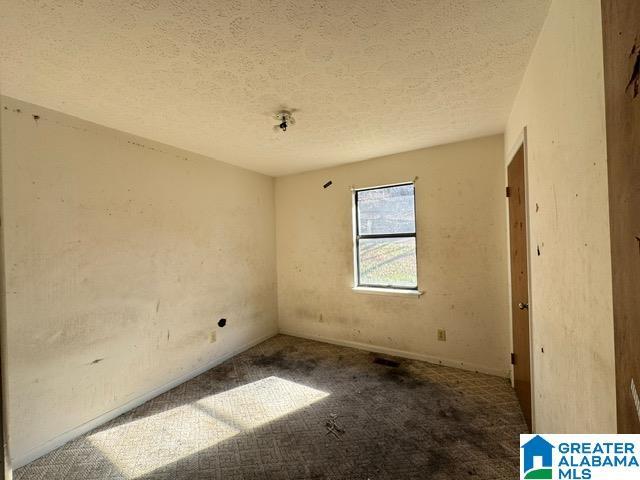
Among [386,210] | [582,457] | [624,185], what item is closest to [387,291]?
[386,210]

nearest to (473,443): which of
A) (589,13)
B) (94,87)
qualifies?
(589,13)

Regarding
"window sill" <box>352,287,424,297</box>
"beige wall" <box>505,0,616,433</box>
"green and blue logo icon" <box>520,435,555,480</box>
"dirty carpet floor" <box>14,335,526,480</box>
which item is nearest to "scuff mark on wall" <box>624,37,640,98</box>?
"beige wall" <box>505,0,616,433</box>

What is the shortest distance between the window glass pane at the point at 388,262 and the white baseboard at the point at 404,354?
2.50 feet

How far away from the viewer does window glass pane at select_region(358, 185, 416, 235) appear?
320cm

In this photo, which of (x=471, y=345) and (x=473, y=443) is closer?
(x=473, y=443)

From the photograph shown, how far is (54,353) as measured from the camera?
1940 millimetres

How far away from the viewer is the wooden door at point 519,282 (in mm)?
1954

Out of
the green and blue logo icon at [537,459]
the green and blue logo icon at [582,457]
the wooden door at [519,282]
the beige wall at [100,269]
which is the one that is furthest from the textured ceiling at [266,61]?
the green and blue logo icon at [537,459]

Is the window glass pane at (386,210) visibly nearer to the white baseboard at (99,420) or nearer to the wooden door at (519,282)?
the wooden door at (519,282)

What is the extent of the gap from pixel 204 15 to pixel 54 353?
2361 mm

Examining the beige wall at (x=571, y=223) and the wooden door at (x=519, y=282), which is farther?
the wooden door at (x=519, y=282)

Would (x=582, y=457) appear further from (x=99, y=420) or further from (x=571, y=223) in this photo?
(x=99, y=420)

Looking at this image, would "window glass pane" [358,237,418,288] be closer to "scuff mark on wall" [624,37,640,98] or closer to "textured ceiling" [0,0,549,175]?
"textured ceiling" [0,0,549,175]

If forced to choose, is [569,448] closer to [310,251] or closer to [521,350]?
[521,350]
